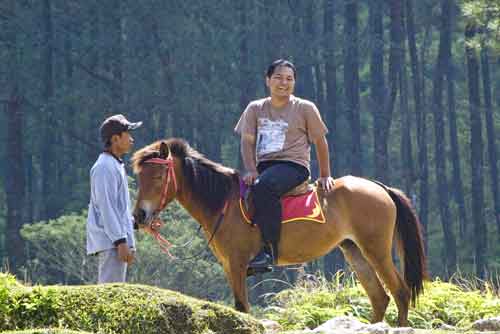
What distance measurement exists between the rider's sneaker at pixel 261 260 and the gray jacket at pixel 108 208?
69.1 inches

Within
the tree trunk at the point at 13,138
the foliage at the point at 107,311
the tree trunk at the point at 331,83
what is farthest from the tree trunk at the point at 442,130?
the foliage at the point at 107,311

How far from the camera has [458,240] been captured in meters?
47.1

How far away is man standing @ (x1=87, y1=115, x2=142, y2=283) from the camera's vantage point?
7820mm

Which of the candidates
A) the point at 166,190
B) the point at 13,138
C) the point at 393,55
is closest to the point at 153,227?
the point at 166,190

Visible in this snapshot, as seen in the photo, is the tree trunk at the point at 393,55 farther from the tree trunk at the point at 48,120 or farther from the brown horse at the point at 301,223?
the brown horse at the point at 301,223

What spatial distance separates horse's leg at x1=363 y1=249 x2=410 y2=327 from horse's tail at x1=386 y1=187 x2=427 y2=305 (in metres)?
0.22

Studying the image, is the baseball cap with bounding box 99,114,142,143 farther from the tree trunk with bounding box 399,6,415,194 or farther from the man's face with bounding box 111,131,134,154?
the tree trunk with bounding box 399,6,415,194

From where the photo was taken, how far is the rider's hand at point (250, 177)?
9.39 metres

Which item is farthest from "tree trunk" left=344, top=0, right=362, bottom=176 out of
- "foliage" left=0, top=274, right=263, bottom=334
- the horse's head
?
"foliage" left=0, top=274, right=263, bottom=334

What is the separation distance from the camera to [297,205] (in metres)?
9.70

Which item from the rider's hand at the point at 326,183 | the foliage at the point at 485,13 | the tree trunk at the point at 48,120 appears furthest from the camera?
the tree trunk at the point at 48,120

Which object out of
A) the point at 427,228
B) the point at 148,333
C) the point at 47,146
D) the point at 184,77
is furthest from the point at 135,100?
the point at 148,333

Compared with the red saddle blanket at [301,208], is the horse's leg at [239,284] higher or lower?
A: lower

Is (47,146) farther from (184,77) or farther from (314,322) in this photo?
(314,322)
